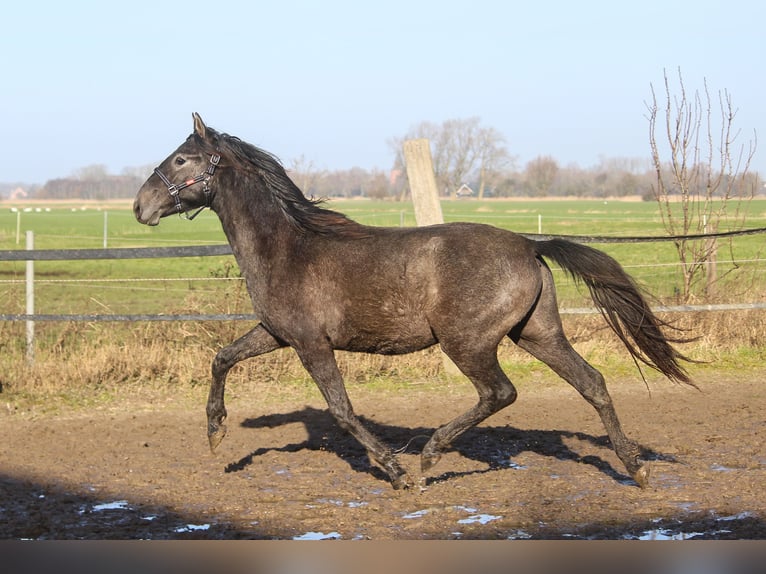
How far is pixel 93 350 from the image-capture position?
9.42m

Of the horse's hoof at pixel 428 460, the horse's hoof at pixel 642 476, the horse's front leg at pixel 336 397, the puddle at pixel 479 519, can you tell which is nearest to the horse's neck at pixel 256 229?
the horse's front leg at pixel 336 397

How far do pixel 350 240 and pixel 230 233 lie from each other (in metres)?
0.82

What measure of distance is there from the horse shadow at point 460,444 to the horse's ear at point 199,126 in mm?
2209

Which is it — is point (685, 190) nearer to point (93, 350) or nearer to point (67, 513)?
point (93, 350)

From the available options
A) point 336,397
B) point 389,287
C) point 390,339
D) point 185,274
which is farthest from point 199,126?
point 185,274

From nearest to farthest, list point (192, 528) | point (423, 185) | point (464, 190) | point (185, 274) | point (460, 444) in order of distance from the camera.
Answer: point (192, 528)
point (460, 444)
point (423, 185)
point (185, 274)
point (464, 190)

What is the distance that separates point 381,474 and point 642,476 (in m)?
1.64

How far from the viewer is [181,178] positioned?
597 centimetres

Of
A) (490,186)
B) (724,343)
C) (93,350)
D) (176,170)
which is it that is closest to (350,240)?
(176,170)

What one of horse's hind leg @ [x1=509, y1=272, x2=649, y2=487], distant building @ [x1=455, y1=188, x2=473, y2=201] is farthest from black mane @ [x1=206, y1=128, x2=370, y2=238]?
distant building @ [x1=455, y1=188, x2=473, y2=201]

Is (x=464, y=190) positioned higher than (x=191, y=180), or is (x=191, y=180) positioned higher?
(x=464, y=190)

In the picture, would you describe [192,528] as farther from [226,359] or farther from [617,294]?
[617,294]

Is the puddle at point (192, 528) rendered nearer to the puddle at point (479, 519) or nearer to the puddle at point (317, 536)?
the puddle at point (317, 536)

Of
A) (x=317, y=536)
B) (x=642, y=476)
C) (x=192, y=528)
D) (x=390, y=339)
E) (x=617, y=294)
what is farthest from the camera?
(x=617, y=294)
